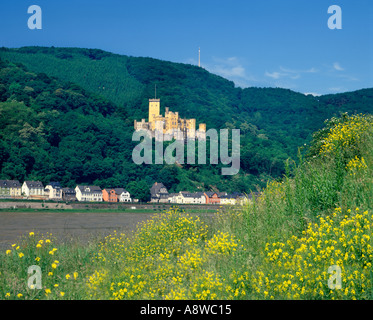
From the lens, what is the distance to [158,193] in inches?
3127

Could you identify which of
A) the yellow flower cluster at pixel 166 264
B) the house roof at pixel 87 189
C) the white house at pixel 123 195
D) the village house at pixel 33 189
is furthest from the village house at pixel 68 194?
the yellow flower cluster at pixel 166 264

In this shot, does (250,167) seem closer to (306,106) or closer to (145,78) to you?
(306,106)

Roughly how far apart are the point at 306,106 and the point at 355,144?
14947cm

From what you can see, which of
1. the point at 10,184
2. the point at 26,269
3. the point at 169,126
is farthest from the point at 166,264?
the point at 169,126

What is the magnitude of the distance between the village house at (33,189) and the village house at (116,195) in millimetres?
10565

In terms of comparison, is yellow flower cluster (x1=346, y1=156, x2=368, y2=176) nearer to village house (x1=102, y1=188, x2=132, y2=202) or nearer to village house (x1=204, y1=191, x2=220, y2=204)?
village house (x1=204, y1=191, x2=220, y2=204)

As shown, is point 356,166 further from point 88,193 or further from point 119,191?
point 119,191

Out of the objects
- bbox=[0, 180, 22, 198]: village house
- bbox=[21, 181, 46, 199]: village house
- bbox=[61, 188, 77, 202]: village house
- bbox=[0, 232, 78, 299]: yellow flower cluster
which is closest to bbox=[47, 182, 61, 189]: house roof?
bbox=[61, 188, 77, 202]: village house

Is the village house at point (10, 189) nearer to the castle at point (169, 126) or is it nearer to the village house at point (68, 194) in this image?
the village house at point (68, 194)

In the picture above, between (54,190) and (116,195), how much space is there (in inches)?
410

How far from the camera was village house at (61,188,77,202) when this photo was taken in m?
73.6

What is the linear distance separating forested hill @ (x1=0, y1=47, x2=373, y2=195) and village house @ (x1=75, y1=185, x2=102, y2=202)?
5.46 m
